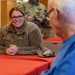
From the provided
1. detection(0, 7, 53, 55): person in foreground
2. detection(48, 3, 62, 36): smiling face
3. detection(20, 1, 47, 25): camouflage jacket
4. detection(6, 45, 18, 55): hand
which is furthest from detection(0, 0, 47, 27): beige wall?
detection(48, 3, 62, 36): smiling face

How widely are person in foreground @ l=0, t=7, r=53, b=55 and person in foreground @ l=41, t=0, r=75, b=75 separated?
155cm

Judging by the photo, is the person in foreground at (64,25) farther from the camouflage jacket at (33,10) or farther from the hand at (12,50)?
the camouflage jacket at (33,10)

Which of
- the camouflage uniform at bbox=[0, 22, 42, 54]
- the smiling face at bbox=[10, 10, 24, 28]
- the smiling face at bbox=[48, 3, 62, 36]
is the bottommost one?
the camouflage uniform at bbox=[0, 22, 42, 54]

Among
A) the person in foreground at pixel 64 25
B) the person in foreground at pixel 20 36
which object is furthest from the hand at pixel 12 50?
the person in foreground at pixel 64 25

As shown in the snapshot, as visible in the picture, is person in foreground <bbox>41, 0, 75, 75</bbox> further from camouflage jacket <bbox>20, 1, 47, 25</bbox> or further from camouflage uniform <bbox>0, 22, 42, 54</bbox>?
camouflage jacket <bbox>20, 1, 47, 25</bbox>

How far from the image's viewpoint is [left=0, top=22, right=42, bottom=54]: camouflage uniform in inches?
110

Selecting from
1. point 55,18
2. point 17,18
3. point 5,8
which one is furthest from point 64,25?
point 5,8

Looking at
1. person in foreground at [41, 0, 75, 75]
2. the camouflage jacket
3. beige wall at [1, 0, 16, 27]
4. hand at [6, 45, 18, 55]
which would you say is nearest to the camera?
person in foreground at [41, 0, 75, 75]

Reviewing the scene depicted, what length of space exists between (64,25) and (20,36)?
1.69 m

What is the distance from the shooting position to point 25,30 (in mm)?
2814

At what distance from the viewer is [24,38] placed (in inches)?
111

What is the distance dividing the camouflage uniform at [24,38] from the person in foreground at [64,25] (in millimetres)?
1567

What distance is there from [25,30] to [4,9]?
17.4 ft

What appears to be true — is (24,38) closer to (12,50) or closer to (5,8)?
(12,50)
